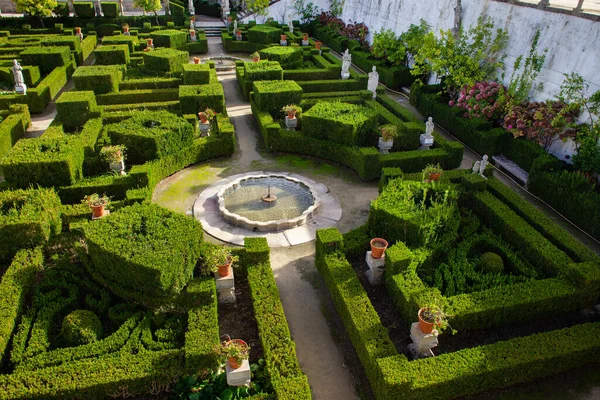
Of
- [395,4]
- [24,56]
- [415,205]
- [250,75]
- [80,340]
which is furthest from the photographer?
[395,4]

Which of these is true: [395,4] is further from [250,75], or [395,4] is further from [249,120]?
[249,120]

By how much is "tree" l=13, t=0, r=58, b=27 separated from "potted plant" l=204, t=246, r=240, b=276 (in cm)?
3379

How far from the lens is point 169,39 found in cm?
3080

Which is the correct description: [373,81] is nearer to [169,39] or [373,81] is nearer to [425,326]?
[425,326]

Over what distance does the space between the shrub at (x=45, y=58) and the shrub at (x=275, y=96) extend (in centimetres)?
1347

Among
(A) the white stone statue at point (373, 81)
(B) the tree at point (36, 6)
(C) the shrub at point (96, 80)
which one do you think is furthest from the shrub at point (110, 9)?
(A) the white stone statue at point (373, 81)

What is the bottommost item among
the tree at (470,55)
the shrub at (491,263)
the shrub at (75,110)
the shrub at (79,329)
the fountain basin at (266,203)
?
the shrub at (79,329)

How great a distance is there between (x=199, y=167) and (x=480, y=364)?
12330 millimetres

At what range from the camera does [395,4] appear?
30.1 meters

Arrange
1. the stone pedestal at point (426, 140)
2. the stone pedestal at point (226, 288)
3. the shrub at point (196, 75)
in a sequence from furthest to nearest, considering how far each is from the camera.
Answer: the shrub at point (196, 75)
the stone pedestal at point (426, 140)
the stone pedestal at point (226, 288)

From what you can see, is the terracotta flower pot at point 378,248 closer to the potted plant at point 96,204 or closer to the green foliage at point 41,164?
the potted plant at point 96,204

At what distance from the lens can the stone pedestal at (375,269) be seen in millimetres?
10844

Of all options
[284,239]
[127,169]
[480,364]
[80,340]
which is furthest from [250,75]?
[480,364]

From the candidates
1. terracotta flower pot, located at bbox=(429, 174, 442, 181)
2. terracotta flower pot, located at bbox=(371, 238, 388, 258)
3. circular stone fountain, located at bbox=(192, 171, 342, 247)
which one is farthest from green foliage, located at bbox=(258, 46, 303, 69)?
terracotta flower pot, located at bbox=(371, 238, 388, 258)
